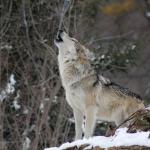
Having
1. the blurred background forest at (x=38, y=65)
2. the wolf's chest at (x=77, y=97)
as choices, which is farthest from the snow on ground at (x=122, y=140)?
the blurred background forest at (x=38, y=65)

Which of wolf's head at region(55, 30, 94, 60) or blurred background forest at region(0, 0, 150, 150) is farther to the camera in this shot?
blurred background forest at region(0, 0, 150, 150)

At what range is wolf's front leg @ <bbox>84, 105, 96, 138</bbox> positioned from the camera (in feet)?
31.7

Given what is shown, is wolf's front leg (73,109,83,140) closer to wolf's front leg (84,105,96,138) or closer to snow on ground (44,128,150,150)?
wolf's front leg (84,105,96,138)

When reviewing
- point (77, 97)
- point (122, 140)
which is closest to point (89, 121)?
point (77, 97)

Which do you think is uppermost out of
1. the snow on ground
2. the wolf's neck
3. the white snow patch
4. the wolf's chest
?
the white snow patch

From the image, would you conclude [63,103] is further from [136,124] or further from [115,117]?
[136,124]

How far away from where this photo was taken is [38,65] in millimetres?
16312

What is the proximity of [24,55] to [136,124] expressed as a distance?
1008cm

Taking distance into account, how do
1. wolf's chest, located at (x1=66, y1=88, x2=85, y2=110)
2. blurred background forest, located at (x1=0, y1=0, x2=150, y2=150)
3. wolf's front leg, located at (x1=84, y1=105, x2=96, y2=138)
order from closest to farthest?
wolf's front leg, located at (x1=84, y1=105, x2=96, y2=138)
wolf's chest, located at (x1=66, y1=88, x2=85, y2=110)
blurred background forest, located at (x1=0, y1=0, x2=150, y2=150)

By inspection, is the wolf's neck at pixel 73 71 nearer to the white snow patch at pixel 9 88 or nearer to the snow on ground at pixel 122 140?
the snow on ground at pixel 122 140

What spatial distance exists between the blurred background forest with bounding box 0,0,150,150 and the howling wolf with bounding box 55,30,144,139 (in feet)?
16.2

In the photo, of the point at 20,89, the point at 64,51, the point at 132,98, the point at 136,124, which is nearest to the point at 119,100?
the point at 132,98

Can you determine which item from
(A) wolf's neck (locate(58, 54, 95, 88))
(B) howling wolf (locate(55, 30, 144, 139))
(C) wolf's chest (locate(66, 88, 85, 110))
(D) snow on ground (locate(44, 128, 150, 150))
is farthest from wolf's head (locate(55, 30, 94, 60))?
(D) snow on ground (locate(44, 128, 150, 150))

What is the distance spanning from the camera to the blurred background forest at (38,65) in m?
15.6
